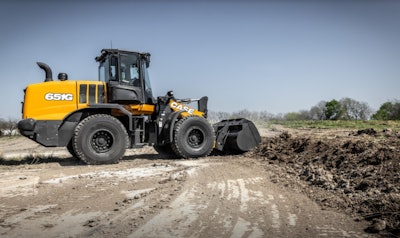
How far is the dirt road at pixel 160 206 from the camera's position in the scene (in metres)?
4.12

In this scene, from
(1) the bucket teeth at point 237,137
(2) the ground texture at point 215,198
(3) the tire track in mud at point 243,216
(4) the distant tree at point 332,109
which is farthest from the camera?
(4) the distant tree at point 332,109

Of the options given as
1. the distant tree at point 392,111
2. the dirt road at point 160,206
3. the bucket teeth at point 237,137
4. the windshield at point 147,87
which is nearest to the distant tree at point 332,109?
the distant tree at point 392,111

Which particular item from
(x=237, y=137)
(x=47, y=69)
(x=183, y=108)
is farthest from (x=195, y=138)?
(x=47, y=69)

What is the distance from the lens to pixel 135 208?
5.05 metres

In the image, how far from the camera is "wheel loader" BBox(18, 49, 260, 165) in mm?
9219

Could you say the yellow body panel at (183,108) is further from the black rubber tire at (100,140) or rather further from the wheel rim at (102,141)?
the wheel rim at (102,141)

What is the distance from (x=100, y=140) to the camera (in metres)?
9.54

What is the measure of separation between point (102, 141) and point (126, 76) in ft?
6.84

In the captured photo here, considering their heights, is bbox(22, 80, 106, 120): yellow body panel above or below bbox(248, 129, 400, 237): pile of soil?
above

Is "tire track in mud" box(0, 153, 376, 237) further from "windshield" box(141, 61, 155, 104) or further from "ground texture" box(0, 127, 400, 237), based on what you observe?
"windshield" box(141, 61, 155, 104)

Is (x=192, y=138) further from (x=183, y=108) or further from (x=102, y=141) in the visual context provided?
(x=102, y=141)

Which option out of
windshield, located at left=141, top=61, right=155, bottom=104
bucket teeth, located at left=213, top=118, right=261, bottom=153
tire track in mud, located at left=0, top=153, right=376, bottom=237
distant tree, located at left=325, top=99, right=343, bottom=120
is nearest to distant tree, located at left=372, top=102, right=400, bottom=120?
distant tree, located at left=325, top=99, right=343, bottom=120

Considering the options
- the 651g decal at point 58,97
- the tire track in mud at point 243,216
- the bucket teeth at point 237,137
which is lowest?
the tire track in mud at point 243,216

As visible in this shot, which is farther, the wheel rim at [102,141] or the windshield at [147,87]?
the windshield at [147,87]
